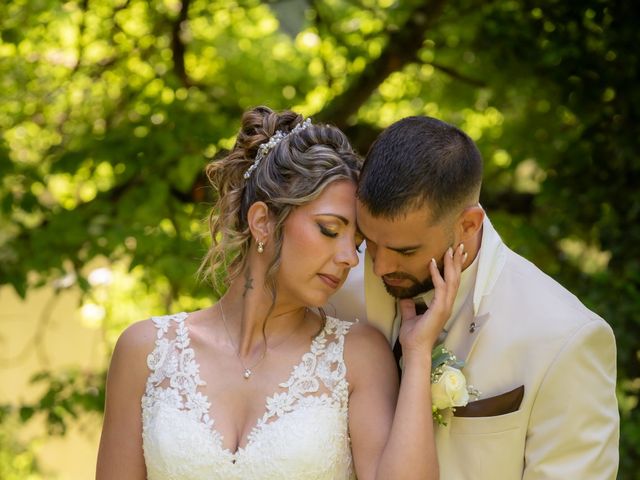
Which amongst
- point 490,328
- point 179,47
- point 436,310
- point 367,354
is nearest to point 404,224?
point 436,310

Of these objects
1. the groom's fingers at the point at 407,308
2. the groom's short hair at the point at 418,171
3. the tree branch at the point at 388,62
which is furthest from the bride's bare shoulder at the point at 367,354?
the tree branch at the point at 388,62

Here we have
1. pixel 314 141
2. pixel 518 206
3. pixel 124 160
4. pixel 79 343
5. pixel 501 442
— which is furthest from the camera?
pixel 79 343

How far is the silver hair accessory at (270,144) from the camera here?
341cm

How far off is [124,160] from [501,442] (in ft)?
9.97

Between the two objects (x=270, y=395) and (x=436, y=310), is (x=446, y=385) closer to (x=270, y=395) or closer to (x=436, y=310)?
(x=436, y=310)

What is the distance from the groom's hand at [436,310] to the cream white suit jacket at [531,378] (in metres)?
0.08

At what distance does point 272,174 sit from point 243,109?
9.51 feet

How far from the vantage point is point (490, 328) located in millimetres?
3074

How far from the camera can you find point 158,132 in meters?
5.42

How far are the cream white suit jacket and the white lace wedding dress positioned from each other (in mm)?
364

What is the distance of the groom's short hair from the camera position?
303 cm

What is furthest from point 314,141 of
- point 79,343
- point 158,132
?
point 79,343

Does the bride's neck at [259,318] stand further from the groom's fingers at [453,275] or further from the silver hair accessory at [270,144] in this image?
the groom's fingers at [453,275]

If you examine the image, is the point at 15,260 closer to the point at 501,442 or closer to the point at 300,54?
the point at 300,54
